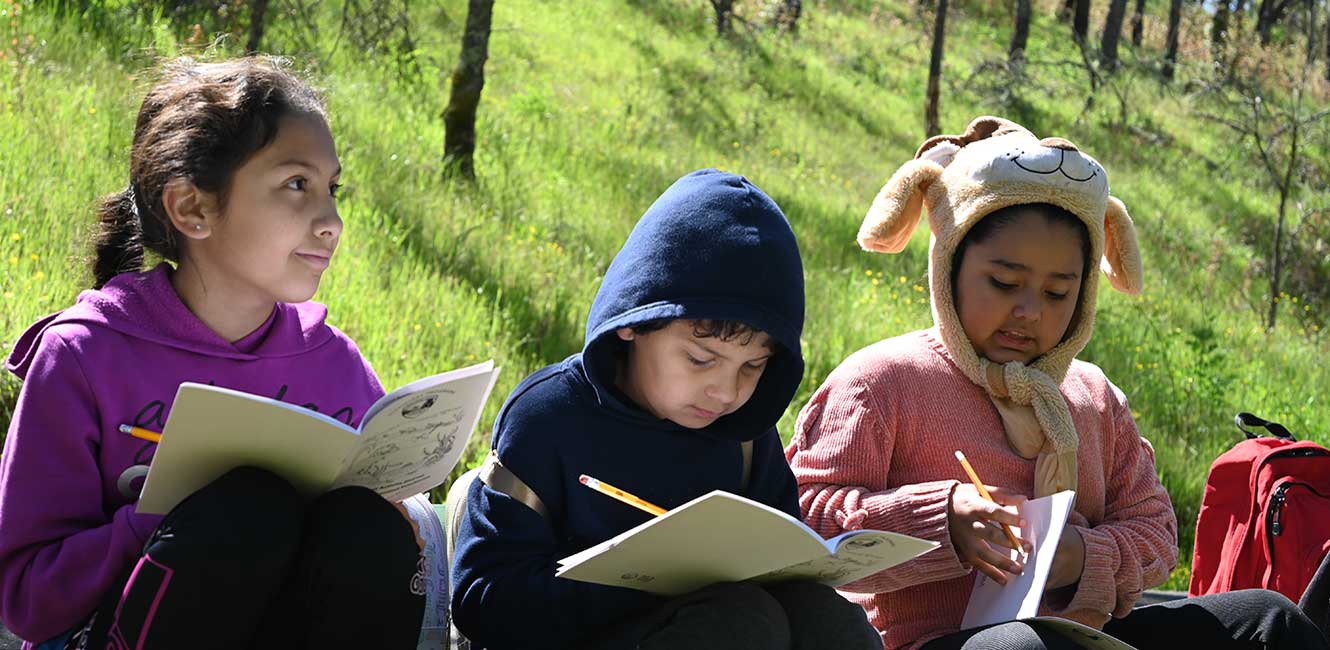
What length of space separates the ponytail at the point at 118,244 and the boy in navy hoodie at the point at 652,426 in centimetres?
73

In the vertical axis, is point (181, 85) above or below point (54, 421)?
above

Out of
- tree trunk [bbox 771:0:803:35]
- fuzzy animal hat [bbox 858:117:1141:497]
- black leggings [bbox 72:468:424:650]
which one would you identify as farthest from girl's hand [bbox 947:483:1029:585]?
tree trunk [bbox 771:0:803:35]

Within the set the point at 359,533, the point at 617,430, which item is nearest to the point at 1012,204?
the point at 617,430

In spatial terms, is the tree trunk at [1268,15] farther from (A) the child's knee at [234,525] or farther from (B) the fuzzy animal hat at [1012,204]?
(A) the child's knee at [234,525]

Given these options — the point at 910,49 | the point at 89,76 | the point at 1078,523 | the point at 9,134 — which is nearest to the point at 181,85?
the point at 1078,523

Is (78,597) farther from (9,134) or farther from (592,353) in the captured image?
(9,134)

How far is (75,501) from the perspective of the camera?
205 centimetres

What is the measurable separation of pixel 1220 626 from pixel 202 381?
1987 millimetres

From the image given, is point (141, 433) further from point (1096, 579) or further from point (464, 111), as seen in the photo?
point (464, 111)

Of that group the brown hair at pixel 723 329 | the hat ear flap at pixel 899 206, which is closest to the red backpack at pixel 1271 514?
the hat ear flap at pixel 899 206

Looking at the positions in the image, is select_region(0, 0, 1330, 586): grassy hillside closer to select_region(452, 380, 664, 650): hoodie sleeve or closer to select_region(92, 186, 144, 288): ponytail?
select_region(92, 186, 144, 288): ponytail

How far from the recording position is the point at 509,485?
2215 mm

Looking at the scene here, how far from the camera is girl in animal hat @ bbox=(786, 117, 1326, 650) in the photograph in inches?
105

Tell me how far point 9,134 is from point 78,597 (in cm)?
307
